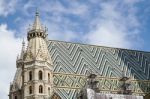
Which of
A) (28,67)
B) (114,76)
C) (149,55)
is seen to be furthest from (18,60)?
(149,55)

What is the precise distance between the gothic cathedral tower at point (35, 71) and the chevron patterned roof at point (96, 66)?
75.6 inches

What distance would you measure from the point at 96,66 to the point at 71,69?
13.5ft

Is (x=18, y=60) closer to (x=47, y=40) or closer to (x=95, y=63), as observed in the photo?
(x=47, y=40)

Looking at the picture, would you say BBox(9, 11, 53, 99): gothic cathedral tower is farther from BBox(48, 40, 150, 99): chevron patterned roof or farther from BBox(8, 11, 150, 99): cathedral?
BBox(48, 40, 150, 99): chevron patterned roof

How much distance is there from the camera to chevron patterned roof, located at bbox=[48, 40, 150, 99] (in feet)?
176

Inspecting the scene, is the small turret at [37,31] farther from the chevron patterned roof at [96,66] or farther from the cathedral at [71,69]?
the chevron patterned roof at [96,66]

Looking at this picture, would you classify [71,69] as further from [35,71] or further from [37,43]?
[35,71]

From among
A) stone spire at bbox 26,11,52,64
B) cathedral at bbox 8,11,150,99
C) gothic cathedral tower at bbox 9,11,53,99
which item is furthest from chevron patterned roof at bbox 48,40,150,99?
stone spire at bbox 26,11,52,64

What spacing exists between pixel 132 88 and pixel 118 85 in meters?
1.95

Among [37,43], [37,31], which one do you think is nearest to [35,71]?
[37,43]

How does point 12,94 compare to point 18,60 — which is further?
point 18,60

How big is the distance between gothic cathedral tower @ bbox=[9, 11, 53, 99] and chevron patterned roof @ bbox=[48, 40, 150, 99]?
6.30 ft

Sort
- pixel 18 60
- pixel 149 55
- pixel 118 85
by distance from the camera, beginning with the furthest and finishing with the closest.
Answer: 1. pixel 149 55
2. pixel 18 60
3. pixel 118 85

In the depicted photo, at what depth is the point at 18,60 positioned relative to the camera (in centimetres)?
6069
